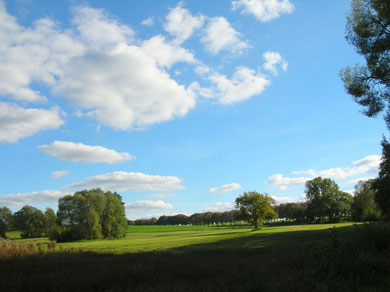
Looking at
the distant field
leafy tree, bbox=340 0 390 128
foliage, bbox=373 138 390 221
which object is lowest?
the distant field

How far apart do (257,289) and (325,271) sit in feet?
8.70

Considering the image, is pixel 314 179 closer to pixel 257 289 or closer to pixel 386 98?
pixel 386 98

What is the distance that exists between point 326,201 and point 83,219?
79806mm

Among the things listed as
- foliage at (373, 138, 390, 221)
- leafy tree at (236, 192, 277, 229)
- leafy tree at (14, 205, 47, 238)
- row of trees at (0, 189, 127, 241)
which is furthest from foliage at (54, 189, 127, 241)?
foliage at (373, 138, 390, 221)

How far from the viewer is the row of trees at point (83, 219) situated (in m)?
77.1

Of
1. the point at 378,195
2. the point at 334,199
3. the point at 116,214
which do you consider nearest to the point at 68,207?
the point at 116,214

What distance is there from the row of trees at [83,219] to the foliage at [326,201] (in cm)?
6649

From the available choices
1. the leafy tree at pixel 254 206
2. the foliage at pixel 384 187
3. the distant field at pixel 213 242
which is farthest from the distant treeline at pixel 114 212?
the foliage at pixel 384 187

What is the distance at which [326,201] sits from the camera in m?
97.9

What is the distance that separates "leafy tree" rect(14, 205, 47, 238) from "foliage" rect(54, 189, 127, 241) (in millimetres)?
25281

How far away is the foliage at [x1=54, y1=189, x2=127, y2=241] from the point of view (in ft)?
253

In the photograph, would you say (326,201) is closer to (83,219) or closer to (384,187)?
(384,187)

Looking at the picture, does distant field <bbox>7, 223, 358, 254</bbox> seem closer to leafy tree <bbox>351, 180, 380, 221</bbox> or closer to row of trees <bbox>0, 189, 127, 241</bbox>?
row of trees <bbox>0, 189, 127, 241</bbox>

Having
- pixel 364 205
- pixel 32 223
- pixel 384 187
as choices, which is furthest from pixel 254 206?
pixel 32 223
